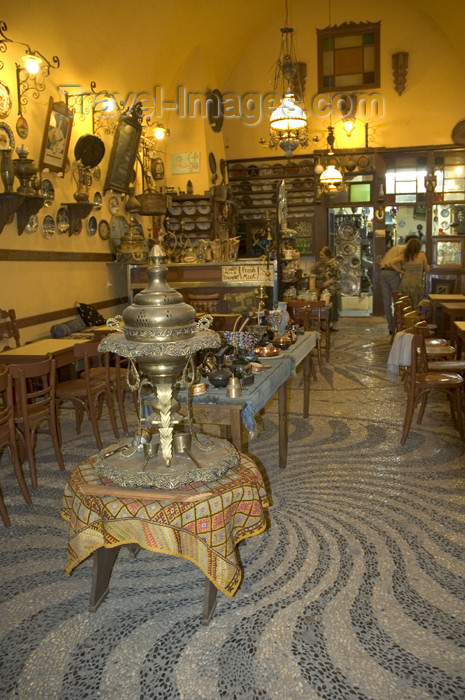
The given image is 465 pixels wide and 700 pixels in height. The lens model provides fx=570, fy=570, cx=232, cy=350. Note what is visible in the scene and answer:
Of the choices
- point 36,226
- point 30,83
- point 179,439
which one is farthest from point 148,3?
point 179,439

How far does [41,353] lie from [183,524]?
10.0 feet

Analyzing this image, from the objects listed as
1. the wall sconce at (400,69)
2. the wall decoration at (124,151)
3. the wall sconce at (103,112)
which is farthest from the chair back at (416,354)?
the wall sconce at (400,69)

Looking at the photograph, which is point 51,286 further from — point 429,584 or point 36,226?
point 429,584

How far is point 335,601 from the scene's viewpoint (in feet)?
8.73

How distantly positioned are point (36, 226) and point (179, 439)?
4.96 meters

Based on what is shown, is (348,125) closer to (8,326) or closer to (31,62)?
(31,62)

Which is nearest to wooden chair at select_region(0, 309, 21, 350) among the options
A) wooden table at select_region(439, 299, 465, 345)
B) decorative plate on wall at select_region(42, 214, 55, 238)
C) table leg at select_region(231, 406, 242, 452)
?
decorative plate on wall at select_region(42, 214, 55, 238)

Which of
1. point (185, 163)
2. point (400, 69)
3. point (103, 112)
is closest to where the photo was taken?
point (103, 112)

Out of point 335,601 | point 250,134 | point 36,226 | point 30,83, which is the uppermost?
point 250,134

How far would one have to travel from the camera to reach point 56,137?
6957mm

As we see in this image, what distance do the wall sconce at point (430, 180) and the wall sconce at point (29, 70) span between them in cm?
869

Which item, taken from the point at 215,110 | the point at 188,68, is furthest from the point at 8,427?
the point at 215,110

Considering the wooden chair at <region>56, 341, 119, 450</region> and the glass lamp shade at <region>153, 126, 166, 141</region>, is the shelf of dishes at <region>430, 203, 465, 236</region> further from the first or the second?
the wooden chair at <region>56, 341, 119, 450</region>

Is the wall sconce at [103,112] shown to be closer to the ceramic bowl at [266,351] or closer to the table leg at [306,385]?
the table leg at [306,385]
